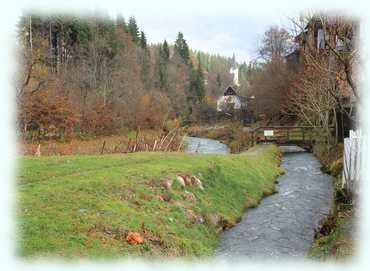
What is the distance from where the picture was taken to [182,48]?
92.9 metres

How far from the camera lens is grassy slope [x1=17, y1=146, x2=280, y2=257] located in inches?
326

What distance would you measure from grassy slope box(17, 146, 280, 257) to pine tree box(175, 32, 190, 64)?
75087 mm

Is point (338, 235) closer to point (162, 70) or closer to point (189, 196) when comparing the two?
point (189, 196)

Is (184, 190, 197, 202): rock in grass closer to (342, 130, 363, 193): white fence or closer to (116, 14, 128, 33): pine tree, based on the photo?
(342, 130, 363, 193): white fence

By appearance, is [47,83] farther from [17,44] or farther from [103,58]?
[103,58]

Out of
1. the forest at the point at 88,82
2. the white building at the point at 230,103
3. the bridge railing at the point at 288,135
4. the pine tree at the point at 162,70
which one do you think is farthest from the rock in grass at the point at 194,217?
the pine tree at the point at 162,70

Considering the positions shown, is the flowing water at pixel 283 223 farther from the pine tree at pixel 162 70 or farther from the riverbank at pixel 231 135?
the pine tree at pixel 162 70

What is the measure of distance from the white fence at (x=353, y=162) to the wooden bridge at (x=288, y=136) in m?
20.0

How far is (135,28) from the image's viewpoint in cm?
7619

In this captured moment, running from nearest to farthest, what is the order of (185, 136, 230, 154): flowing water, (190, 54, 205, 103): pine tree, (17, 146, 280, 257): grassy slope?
(17, 146, 280, 257): grassy slope, (185, 136, 230, 154): flowing water, (190, 54, 205, 103): pine tree

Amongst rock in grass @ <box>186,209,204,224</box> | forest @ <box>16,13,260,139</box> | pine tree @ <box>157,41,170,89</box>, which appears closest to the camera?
rock in grass @ <box>186,209,204,224</box>

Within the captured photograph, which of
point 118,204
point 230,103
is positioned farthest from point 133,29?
point 118,204

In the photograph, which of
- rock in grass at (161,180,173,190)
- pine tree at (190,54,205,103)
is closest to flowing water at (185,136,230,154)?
rock in grass at (161,180,173,190)

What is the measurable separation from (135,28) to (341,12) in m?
70.2
